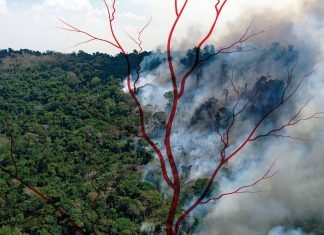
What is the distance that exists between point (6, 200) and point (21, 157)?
68.6ft

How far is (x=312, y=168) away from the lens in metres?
80.9

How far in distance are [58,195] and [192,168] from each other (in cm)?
2773

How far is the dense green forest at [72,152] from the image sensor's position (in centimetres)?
5403

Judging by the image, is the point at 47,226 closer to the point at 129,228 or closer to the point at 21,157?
the point at 129,228

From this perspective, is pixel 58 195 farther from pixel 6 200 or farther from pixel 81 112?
pixel 81 112

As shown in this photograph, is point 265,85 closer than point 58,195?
No

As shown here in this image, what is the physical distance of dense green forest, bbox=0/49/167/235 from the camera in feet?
177

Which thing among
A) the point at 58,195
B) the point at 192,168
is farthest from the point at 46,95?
the point at 58,195

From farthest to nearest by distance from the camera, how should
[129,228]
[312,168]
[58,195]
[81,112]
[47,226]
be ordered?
[81,112]
[312,168]
[58,195]
[129,228]
[47,226]

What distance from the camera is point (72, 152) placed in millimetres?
77438

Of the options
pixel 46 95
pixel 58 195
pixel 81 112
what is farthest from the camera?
pixel 46 95

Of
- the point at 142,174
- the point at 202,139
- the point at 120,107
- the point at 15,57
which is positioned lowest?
the point at 142,174

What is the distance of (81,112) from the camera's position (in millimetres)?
98688

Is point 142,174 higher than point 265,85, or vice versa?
point 265,85
